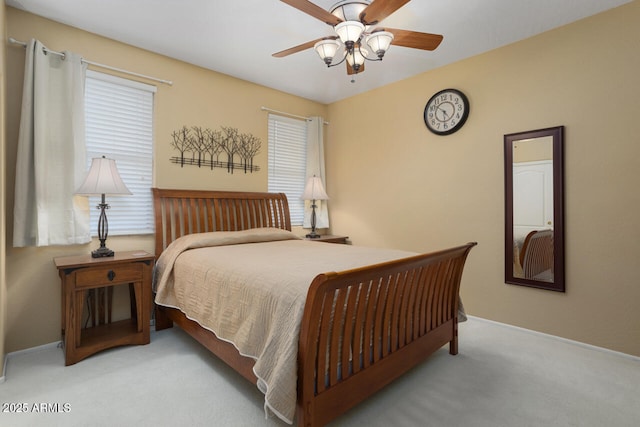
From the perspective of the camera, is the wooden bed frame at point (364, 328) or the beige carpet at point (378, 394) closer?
the wooden bed frame at point (364, 328)

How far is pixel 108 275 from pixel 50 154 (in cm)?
108

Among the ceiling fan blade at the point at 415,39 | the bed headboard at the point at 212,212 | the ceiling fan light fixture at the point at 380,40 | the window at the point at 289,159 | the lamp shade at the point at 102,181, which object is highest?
the ceiling fan blade at the point at 415,39

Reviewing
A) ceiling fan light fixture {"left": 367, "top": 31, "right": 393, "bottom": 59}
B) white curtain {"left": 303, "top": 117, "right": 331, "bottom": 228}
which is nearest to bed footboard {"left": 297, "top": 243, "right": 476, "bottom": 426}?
ceiling fan light fixture {"left": 367, "top": 31, "right": 393, "bottom": 59}

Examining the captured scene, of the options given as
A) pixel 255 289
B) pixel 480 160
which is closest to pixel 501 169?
pixel 480 160

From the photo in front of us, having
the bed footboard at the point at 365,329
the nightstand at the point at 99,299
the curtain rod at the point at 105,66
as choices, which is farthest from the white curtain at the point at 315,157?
the bed footboard at the point at 365,329

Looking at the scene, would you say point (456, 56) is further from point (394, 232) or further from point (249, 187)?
point (249, 187)

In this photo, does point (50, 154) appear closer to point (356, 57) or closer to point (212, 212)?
point (212, 212)

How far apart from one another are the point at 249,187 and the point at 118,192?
1.60 meters

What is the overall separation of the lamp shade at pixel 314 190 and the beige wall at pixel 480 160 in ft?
1.88

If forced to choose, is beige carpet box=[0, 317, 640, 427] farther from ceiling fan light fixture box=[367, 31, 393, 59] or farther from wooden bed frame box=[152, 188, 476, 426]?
ceiling fan light fixture box=[367, 31, 393, 59]

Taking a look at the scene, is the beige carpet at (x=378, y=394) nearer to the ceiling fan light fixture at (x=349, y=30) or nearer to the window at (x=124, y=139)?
the window at (x=124, y=139)

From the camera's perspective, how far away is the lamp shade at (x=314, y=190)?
4.15 metres

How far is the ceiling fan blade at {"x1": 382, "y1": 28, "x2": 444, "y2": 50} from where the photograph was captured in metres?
2.08

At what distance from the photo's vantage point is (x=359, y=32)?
77.8 inches
